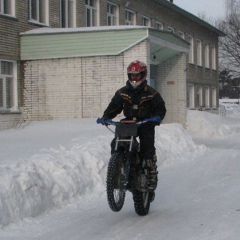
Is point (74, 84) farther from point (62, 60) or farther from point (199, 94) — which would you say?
point (199, 94)

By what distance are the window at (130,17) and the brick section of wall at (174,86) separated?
609 centimetres

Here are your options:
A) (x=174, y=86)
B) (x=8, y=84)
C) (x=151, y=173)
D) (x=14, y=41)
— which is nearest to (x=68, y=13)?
(x=14, y=41)

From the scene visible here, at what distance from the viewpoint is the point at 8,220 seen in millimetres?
6438

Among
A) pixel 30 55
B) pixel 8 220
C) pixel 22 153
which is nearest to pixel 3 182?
pixel 8 220

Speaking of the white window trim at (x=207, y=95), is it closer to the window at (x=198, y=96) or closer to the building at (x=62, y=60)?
the window at (x=198, y=96)

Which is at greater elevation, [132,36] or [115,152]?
[132,36]

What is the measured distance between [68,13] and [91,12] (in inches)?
77.9

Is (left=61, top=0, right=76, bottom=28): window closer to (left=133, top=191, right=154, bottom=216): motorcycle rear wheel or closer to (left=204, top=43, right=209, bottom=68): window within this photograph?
(left=133, top=191, right=154, bottom=216): motorcycle rear wheel

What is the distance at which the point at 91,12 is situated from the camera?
2494 cm

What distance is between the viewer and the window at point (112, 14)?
26.7 m

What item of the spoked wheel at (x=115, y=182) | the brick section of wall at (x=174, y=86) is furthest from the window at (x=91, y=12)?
the spoked wheel at (x=115, y=182)

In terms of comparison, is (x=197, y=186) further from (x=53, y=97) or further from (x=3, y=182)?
(x=53, y=97)

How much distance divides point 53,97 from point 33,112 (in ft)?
3.16

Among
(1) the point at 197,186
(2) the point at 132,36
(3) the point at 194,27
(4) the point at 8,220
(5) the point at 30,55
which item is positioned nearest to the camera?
(4) the point at 8,220
